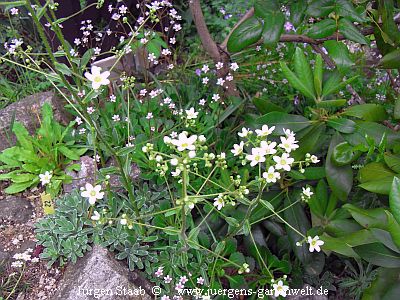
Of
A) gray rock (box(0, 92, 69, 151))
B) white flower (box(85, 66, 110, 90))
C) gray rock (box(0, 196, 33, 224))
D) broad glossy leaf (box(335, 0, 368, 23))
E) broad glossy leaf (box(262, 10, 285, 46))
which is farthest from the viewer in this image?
gray rock (box(0, 92, 69, 151))

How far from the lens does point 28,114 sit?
2.29 meters

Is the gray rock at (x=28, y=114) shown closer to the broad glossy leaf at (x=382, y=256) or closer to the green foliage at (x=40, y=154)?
the green foliage at (x=40, y=154)

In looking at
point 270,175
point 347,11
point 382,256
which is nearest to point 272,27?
point 347,11

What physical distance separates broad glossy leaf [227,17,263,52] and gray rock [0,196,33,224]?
46.2 inches

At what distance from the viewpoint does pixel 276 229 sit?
5.83 ft

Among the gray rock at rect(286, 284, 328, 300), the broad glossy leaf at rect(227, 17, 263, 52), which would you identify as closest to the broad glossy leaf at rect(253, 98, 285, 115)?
the broad glossy leaf at rect(227, 17, 263, 52)

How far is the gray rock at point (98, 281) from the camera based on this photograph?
5.19 ft

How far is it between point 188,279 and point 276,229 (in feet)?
1.33

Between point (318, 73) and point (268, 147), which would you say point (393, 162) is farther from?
point (268, 147)

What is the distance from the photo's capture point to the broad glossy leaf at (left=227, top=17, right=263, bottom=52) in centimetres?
155

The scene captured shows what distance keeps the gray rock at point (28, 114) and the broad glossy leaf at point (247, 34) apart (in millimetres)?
1126

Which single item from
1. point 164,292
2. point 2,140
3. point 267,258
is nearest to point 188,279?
point 164,292

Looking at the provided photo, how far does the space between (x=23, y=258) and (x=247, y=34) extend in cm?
119

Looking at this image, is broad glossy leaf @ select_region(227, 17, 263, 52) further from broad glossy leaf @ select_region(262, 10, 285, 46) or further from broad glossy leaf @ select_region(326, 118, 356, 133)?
broad glossy leaf @ select_region(326, 118, 356, 133)
